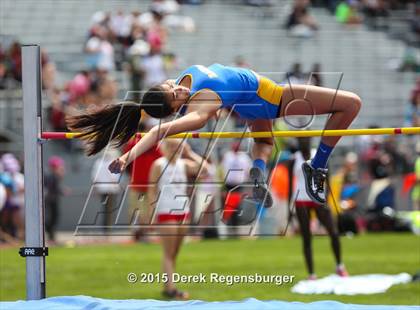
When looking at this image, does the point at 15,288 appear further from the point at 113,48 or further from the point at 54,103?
the point at 113,48

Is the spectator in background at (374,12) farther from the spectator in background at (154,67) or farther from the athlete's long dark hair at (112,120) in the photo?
the athlete's long dark hair at (112,120)

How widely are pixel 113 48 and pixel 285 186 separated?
4394 mm

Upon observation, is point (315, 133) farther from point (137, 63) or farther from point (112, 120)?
point (137, 63)

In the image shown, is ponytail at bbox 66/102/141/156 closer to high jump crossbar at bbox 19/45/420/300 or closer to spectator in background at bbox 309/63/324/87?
high jump crossbar at bbox 19/45/420/300

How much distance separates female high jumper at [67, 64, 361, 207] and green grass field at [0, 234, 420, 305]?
2340 millimetres

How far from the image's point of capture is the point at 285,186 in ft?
54.9

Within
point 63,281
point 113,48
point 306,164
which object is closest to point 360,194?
point 113,48

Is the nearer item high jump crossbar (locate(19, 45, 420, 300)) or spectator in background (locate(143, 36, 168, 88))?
high jump crossbar (locate(19, 45, 420, 300))

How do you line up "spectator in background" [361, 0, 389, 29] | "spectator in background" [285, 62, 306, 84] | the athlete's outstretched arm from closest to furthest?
the athlete's outstretched arm < "spectator in background" [285, 62, 306, 84] < "spectator in background" [361, 0, 389, 29]

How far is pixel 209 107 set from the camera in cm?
579

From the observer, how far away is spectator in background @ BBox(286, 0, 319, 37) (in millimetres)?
19888

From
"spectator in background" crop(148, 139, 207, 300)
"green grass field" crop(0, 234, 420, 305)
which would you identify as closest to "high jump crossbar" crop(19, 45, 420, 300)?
"spectator in background" crop(148, 139, 207, 300)

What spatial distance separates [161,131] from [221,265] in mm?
5971

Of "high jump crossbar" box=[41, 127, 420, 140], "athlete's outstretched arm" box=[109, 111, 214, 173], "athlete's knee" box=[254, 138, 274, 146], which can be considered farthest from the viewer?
"athlete's knee" box=[254, 138, 274, 146]
